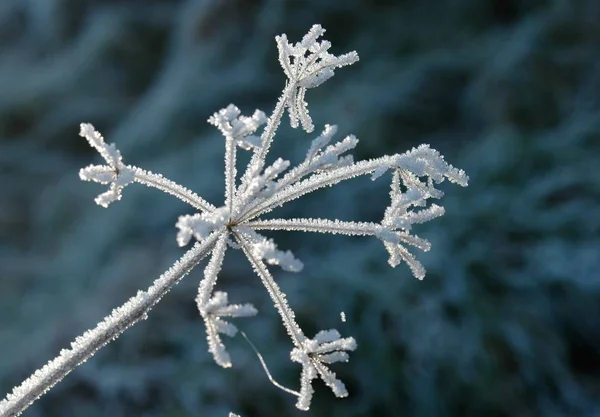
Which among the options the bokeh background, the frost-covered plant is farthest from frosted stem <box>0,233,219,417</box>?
the bokeh background

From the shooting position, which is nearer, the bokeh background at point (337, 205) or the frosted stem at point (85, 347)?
the frosted stem at point (85, 347)

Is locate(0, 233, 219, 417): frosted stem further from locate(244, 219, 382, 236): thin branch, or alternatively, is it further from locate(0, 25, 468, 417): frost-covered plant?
locate(244, 219, 382, 236): thin branch

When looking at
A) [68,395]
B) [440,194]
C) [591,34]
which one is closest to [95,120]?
[68,395]

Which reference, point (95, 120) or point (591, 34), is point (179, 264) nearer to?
point (591, 34)

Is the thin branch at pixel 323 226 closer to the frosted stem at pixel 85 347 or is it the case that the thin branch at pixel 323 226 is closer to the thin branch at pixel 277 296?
the thin branch at pixel 277 296

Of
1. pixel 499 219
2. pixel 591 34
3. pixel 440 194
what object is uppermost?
pixel 591 34

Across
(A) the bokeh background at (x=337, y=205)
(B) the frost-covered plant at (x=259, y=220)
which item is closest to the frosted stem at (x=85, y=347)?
(B) the frost-covered plant at (x=259, y=220)
